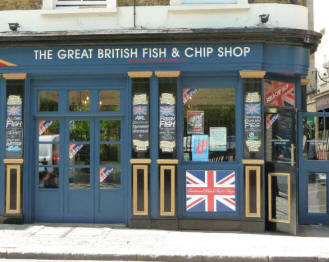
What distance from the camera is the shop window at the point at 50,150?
845 centimetres

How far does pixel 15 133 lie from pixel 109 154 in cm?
197

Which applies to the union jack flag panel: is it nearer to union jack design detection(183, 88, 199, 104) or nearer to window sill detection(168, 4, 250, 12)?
union jack design detection(183, 88, 199, 104)

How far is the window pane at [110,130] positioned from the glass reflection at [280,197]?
326cm

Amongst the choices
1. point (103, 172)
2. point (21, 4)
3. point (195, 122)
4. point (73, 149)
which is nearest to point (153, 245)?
point (103, 172)

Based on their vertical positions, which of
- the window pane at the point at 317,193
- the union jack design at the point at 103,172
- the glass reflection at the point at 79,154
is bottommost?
the window pane at the point at 317,193

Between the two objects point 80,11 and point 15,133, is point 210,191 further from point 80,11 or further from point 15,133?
point 80,11

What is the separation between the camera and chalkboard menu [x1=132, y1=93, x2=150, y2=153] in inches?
313

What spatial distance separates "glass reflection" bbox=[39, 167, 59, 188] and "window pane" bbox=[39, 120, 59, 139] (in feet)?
2.02

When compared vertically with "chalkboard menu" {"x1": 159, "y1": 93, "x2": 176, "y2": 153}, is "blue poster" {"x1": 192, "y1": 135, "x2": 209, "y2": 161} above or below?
below

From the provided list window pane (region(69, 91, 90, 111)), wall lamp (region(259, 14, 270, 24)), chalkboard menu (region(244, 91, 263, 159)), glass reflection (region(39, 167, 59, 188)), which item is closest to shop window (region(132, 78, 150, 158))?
window pane (region(69, 91, 90, 111))

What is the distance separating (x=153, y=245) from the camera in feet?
22.1

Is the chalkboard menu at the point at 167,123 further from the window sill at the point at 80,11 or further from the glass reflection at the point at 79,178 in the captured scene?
the window sill at the point at 80,11

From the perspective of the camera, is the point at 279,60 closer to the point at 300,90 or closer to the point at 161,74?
the point at 300,90

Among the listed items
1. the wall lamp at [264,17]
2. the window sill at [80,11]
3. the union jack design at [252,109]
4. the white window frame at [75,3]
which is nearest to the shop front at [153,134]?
the union jack design at [252,109]
